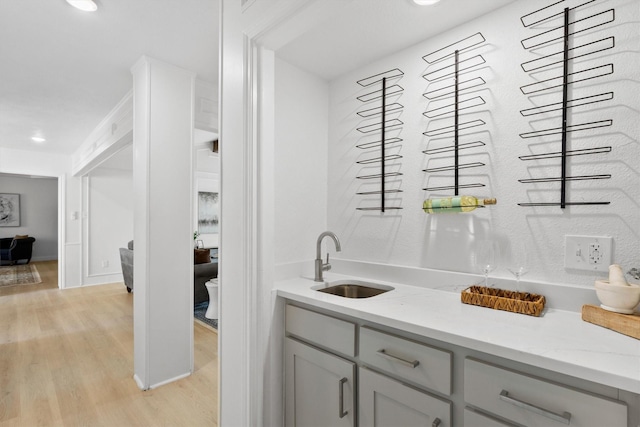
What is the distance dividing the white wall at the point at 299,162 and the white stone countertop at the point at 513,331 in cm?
45

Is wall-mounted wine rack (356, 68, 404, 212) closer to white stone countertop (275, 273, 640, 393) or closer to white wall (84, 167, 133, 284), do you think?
white stone countertop (275, 273, 640, 393)

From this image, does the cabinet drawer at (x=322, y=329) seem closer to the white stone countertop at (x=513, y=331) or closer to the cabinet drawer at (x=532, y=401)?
the white stone countertop at (x=513, y=331)

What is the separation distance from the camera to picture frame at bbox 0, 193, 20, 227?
852 centimetres

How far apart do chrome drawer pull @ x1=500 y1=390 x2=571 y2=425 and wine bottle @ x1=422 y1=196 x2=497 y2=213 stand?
0.75m

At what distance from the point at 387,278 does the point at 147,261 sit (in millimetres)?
1670

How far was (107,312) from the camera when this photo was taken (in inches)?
167

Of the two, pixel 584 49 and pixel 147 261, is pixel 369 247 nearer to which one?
pixel 584 49

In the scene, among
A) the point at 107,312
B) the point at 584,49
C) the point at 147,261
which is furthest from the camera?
the point at 107,312

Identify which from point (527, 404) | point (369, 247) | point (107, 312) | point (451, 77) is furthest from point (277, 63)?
point (107, 312)

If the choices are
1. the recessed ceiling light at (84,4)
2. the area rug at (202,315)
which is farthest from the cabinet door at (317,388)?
the area rug at (202,315)

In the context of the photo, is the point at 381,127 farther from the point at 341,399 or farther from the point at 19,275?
the point at 19,275

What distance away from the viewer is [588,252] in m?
1.20

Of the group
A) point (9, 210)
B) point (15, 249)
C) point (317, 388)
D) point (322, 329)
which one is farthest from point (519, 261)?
point (9, 210)

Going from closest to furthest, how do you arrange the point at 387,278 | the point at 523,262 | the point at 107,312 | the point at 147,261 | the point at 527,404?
the point at 527,404
the point at 523,262
the point at 387,278
the point at 147,261
the point at 107,312
